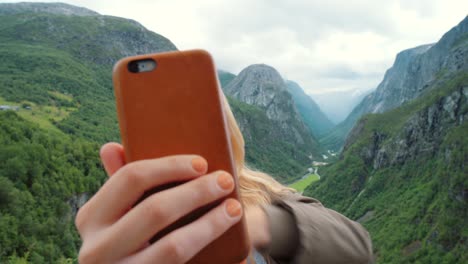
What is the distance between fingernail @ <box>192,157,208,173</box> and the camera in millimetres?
1675

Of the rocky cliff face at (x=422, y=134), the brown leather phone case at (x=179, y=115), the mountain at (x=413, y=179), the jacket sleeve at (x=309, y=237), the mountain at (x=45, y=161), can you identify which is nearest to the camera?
the brown leather phone case at (x=179, y=115)

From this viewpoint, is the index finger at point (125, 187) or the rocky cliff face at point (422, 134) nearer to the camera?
the index finger at point (125, 187)

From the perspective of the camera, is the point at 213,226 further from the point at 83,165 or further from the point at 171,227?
the point at 83,165

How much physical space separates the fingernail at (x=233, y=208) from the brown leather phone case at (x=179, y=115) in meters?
0.18

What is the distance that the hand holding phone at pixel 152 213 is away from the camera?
58.7 inches

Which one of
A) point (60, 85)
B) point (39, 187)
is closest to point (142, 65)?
point (39, 187)

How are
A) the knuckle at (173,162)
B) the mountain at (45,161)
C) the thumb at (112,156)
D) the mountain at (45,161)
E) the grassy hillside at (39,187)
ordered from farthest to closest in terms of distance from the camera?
1. the mountain at (45,161)
2. the mountain at (45,161)
3. the grassy hillside at (39,187)
4. the thumb at (112,156)
5. the knuckle at (173,162)

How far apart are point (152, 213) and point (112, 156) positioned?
0.64m

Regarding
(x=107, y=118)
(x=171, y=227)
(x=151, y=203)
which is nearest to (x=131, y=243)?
(x=151, y=203)

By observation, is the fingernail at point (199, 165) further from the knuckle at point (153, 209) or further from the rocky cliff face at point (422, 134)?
the rocky cliff face at point (422, 134)

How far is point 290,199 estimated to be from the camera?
8.63 ft

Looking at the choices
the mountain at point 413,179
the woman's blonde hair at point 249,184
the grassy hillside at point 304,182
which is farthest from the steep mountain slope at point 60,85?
the woman's blonde hair at point 249,184

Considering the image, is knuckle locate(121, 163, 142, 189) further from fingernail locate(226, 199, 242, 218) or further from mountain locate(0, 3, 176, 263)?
mountain locate(0, 3, 176, 263)

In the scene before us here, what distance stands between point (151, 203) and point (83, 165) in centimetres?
8843
